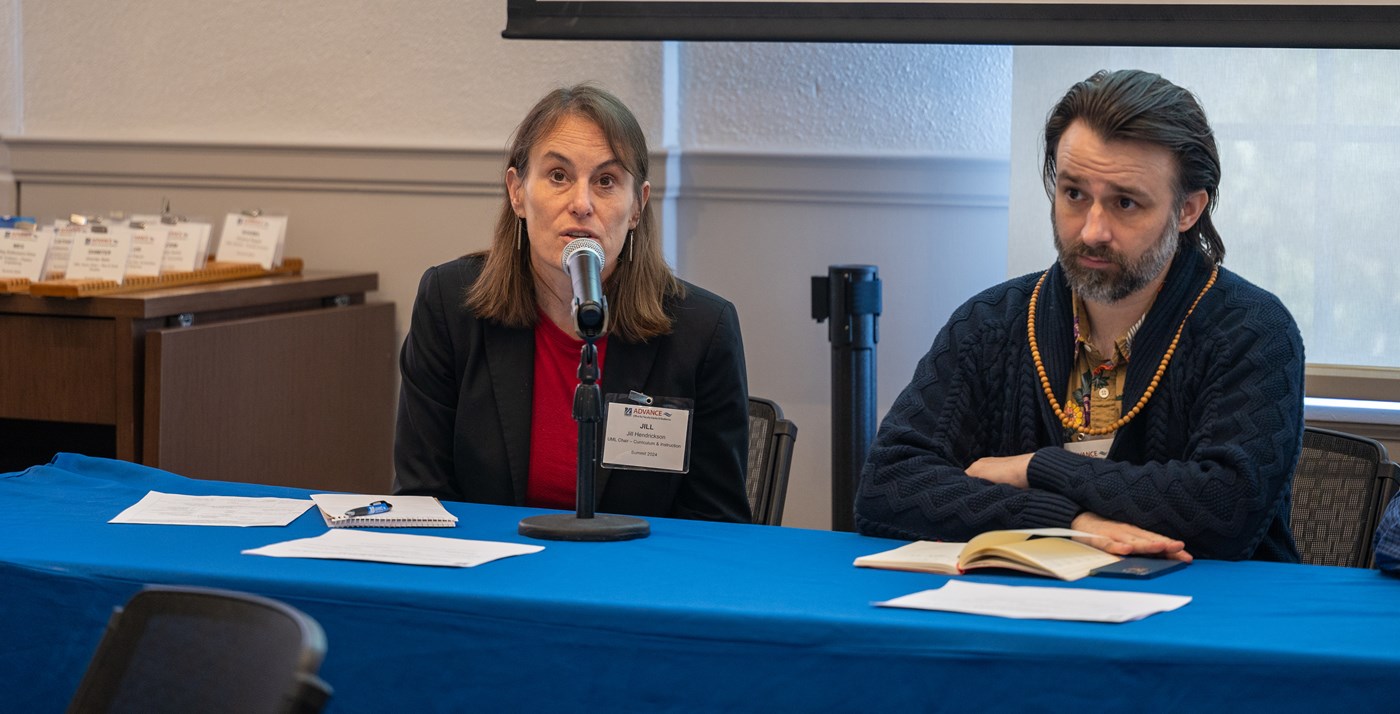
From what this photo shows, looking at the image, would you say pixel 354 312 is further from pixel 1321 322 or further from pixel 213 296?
pixel 1321 322

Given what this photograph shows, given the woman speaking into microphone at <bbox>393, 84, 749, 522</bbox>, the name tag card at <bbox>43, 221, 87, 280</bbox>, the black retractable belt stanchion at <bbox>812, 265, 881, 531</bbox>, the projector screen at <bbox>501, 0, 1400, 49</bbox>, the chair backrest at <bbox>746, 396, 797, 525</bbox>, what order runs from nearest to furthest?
the woman speaking into microphone at <bbox>393, 84, 749, 522</bbox> < the chair backrest at <bbox>746, 396, 797, 525</bbox> < the projector screen at <bbox>501, 0, 1400, 49</bbox> < the black retractable belt stanchion at <bbox>812, 265, 881, 531</bbox> < the name tag card at <bbox>43, 221, 87, 280</bbox>

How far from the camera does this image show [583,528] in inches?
73.9

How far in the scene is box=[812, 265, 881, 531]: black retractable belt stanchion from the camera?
3.15m

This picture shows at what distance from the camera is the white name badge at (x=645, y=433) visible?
200 cm

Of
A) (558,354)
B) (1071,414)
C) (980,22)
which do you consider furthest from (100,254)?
(1071,414)

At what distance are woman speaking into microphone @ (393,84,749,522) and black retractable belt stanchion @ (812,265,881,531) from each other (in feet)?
2.40

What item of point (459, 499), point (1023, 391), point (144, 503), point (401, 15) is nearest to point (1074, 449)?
point (1023, 391)

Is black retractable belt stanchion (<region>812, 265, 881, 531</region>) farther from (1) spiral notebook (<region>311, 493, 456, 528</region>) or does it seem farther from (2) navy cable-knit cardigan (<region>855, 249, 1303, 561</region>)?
(1) spiral notebook (<region>311, 493, 456, 528</region>)

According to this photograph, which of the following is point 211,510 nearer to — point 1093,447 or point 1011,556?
point 1011,556

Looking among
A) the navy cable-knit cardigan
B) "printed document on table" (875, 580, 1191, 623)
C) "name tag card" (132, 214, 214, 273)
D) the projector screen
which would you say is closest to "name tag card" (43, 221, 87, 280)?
"name tag card" (132, 214, 214, 273)

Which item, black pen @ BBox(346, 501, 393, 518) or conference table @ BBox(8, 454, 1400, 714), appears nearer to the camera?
conference table @ BBox(8, 454, 1400, 714)

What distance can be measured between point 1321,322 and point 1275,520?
1.26 m

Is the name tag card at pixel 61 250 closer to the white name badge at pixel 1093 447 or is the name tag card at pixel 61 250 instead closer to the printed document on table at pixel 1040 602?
the white name badge at pixel 1093 447

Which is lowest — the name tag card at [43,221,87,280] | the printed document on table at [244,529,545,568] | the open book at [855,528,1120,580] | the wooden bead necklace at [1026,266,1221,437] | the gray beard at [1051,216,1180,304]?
the printed document on table at [244,529,545,568]
